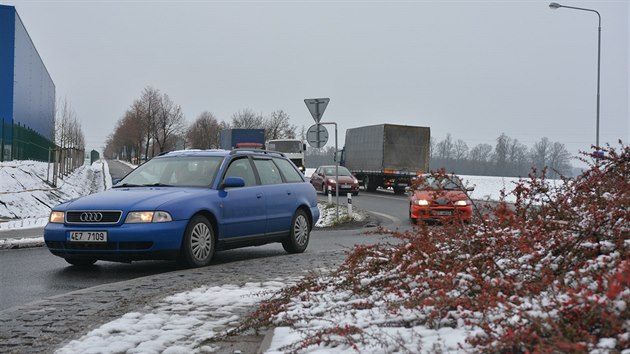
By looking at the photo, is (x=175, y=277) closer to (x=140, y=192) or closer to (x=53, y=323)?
(x=140, y=192)

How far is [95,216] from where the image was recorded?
8523mm

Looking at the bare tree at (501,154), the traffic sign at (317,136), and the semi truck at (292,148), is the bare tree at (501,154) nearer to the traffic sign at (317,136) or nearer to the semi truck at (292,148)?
the semi truck at (292,148)

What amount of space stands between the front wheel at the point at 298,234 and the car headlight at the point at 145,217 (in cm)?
275

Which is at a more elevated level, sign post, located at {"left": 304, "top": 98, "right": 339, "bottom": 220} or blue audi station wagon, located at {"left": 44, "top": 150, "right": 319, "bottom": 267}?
sign post, located at {"left": 304, "top": 98, "right": 339, "bottom": 220}

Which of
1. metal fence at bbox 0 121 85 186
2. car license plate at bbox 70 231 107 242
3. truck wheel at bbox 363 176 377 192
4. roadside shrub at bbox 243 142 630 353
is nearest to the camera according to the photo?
roadside shrub at bbox 243 142 630 353

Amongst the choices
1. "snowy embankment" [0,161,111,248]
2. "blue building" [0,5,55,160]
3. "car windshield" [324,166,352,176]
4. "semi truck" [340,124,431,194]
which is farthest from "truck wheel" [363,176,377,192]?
"blue building" [0,5,55,160]

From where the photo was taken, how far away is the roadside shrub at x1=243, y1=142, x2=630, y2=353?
305 centimetres

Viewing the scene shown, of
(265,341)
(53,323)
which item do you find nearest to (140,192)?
(53,323)

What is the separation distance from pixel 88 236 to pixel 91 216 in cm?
25

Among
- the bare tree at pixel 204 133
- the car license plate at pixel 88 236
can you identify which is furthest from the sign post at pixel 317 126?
the bare tree at pixel 204 133

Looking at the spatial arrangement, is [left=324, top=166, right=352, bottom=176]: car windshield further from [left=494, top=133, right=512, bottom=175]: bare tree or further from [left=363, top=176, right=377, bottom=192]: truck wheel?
[left=494, top=133, right=512, bottom=175]: bare tree

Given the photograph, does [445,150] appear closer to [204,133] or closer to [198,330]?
[204,133]

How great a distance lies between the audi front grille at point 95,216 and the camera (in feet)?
27.8

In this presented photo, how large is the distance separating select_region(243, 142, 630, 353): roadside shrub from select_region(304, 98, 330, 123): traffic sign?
42.3 ft
